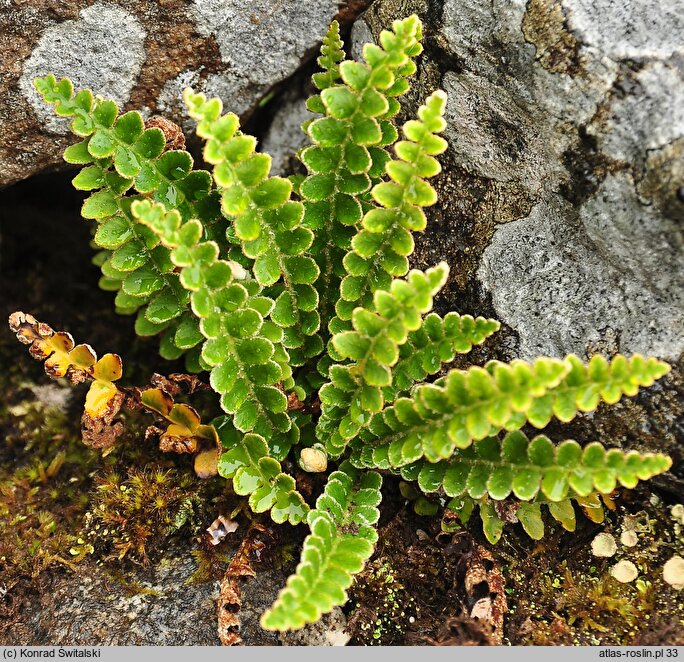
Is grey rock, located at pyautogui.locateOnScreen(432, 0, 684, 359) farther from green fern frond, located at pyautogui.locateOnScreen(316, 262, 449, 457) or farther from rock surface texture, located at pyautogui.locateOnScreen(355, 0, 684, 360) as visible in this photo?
green fern frond, located at pyautogui.locateOnScreen(316, 262, 449, 457)

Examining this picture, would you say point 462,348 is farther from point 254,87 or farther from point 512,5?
point 254,87

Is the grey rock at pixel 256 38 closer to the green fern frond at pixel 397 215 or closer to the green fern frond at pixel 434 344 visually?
the green fern frond at pixel 397 215

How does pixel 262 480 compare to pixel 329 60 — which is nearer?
pixel 262 480

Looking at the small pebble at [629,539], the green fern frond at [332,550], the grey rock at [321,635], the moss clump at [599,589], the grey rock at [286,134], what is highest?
the grey rock at [286,134]

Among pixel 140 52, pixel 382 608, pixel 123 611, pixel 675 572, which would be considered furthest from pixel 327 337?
pixel 675 572

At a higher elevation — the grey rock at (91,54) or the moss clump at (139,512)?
the grey rock at (91,54)

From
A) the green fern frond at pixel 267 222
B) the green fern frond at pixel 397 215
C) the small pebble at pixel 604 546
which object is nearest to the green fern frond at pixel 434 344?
the green fern frond at pixel 397 215

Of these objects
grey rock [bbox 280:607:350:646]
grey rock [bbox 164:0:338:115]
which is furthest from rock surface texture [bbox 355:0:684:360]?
grey rock [bbox 280:607:350:646]

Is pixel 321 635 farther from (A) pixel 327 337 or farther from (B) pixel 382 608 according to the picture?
(A) pixel 327 337
